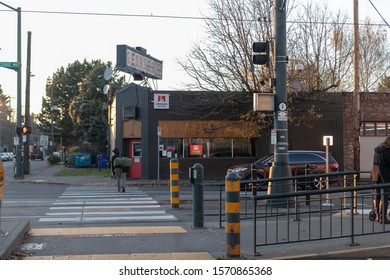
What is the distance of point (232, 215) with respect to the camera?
8125 millimetres

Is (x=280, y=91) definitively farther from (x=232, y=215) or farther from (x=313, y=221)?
(x=232, y=215)

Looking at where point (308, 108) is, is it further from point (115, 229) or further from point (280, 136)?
point (115, 229)

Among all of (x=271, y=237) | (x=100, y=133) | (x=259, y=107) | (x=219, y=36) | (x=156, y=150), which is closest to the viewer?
(x=271, y=237)

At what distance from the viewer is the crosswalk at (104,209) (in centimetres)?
1329

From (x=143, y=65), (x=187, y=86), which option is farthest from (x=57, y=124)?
(x=187, y=86)

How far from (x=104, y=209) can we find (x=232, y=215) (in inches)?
307

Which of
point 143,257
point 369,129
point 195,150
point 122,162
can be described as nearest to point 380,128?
point 369,129

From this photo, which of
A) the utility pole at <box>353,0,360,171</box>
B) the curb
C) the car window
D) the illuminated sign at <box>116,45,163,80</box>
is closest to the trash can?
the illuminated sign at <box>116,45,163,80</box>

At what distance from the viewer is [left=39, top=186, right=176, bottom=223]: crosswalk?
43.6 ft

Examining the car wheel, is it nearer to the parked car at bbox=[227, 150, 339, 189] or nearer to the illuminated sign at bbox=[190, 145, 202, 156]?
the parked car at bbox=[227, 150, 339, 189]

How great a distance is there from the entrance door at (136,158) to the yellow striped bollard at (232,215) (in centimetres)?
2363

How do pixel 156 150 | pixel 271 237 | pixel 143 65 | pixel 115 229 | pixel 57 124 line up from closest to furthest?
1. pixel 271 237
2. pixel 115 229
3. pixel 156 150
4. pixel 143 65
5. pixel 57 124

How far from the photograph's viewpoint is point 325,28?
27.8m

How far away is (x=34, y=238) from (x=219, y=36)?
63.4 ft
